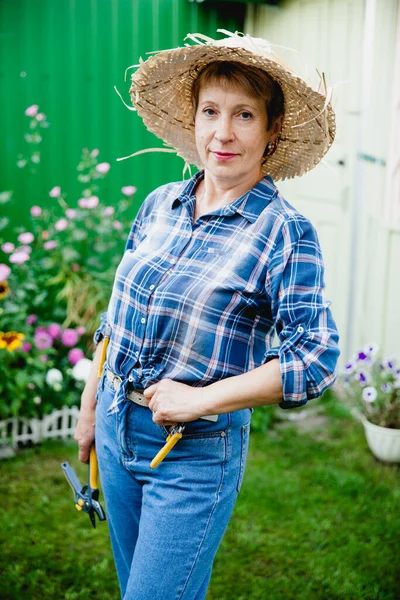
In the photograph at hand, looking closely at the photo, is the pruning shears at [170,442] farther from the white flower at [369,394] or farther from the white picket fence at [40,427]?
the white picket fence at [40,427]

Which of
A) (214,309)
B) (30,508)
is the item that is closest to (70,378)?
(30,508)

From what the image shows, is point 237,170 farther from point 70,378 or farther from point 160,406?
point 70,378

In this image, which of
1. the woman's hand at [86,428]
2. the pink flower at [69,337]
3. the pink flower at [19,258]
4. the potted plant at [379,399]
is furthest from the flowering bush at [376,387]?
the woman's hand at [86,428]

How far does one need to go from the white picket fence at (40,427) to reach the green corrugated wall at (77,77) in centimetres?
146

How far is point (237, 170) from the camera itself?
1.75 m

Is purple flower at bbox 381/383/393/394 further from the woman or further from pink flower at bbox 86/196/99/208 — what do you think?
the woman

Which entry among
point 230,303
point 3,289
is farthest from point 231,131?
point 3,289

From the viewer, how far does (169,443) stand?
5.44 feet

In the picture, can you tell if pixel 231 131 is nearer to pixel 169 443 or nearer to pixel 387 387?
pixel 169 443

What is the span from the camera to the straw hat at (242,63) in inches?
66.9

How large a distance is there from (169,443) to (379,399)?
8.15ft

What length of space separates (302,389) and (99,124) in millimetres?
3803

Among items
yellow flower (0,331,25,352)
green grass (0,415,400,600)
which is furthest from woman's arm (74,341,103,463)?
yellow flower (0,331,25,352)

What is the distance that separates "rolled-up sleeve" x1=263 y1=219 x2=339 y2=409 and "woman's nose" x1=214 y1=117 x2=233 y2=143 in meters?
0.28
